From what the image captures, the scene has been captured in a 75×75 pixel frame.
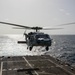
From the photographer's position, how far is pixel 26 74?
40219 mm

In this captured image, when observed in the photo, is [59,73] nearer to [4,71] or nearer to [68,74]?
[68,74]

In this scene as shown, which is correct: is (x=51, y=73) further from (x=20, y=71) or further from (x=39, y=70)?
(x=20, y=71)

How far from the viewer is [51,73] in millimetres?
41031

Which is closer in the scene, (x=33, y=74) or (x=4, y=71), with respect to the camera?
(x=33, y=74)

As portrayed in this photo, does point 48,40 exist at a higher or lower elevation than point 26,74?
higher

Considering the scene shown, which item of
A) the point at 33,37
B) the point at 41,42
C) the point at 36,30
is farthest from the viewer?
the point at 36,30

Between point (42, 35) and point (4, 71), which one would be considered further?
point (4, 71)

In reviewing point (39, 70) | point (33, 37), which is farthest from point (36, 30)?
point (39, 70)

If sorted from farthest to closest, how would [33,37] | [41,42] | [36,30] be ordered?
[36,30]
[33,37]
[41,42]

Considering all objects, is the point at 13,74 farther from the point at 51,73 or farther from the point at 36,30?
the point at 36,30

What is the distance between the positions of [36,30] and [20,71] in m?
10.4

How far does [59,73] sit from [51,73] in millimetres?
1799

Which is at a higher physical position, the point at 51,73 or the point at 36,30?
the point at 36,30

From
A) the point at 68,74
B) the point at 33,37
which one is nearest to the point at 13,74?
the point at 33,37
